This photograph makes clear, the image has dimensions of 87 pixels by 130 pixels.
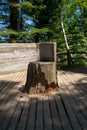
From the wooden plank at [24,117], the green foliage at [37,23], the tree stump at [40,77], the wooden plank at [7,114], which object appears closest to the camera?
the wooden plank at [24,117]

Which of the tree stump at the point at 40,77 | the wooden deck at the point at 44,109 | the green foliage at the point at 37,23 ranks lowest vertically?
the wooden deck at the point at 44,109

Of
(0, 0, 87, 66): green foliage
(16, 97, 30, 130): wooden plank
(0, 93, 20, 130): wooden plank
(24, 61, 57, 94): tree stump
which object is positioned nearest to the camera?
(16, 97, 30, 130): wooden plank

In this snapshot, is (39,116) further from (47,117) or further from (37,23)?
(37,23)

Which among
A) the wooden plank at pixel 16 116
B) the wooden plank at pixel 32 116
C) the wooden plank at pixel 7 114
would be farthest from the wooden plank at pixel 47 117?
the wooden plank at pixel 7 114

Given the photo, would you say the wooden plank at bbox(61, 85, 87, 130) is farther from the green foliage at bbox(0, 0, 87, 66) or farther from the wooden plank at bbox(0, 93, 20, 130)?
the green foliage at bbox(0, 0, 87, 66)

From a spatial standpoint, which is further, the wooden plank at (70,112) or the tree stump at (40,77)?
the tree stump at (40,77)

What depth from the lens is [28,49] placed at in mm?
12008

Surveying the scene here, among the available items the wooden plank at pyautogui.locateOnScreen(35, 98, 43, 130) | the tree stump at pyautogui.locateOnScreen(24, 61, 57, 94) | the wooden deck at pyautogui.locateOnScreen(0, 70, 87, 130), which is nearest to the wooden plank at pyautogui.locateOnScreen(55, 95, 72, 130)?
the wooden deck at pyautogui.locateOnScreen(0, 70, 87, 130)

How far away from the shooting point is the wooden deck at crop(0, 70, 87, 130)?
4.36 metres

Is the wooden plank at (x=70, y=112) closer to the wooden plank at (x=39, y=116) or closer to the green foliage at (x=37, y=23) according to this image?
the wooden plank at (x=39, y=116)

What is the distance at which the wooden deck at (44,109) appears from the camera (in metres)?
4.36

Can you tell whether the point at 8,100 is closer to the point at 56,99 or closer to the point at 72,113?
the point at 56,99

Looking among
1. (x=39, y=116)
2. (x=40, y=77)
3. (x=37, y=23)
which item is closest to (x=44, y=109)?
(x=39, y=116)

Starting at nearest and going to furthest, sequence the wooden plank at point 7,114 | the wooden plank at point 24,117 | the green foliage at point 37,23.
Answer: the wooden plank at point 24,117
the wooden plank at point 7,114
the green foliage at point 37,23
